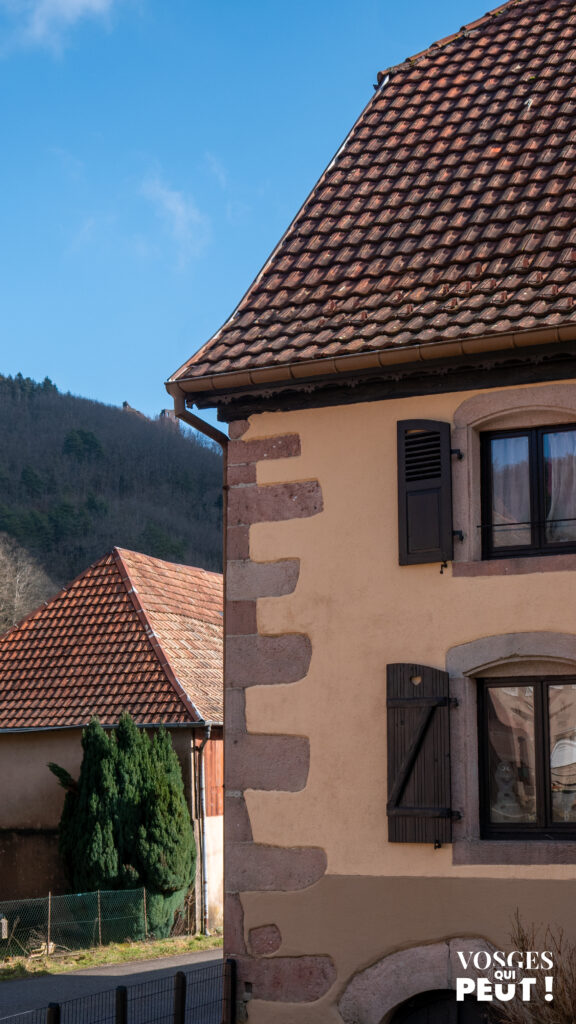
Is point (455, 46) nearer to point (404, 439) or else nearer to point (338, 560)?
point (404, 439)

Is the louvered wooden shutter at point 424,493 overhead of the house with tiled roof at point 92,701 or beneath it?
overhead

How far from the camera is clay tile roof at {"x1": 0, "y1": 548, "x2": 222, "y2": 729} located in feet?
67.6

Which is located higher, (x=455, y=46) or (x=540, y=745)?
(x=455, y=46)

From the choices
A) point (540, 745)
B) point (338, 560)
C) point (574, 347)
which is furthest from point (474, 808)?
point (574, 347)

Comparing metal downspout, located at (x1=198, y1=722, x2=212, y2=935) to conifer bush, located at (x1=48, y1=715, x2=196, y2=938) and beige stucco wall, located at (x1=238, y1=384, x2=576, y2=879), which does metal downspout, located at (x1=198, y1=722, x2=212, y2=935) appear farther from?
beige stucco wall, located at (x1=238, y1=384, x2=576, y2=879)

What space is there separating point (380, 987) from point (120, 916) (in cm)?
1035

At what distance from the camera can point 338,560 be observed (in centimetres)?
964

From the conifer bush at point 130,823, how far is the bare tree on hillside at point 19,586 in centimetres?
4159

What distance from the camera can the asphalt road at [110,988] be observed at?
44.6 feet

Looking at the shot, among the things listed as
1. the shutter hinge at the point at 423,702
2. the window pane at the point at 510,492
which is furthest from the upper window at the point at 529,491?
the shutter hinge at the point at 423,702

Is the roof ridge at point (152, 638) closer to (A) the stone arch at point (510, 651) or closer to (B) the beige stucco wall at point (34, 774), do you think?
(B) the beige stucco wall at point (34, 774)

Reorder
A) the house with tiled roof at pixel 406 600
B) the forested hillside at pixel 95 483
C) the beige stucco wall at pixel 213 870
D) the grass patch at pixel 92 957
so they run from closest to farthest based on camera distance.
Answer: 1. the house with tiled roof at pixel 406 600
2. the grass patch at pixel 92 957
3. the beige stucco wall at pixel 213 870
4. the forested hillside at pixel 95 483

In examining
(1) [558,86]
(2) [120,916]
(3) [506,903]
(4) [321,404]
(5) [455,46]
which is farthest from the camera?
(2) [120,916]

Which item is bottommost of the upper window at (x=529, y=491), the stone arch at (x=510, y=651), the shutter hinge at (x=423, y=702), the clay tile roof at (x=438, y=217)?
the shutter hinge at (x=423, y=702)
